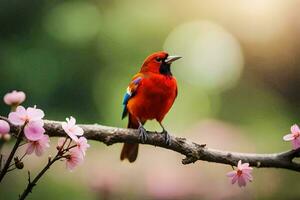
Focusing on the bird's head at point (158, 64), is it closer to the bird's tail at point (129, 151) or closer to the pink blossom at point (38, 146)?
the bird's tail at point (129, 151)

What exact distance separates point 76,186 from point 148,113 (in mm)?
916

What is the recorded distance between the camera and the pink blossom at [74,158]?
859 mm

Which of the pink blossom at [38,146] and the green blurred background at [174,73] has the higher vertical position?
the green blurred background at [174,73]

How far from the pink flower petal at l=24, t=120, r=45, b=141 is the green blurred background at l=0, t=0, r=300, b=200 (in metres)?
1.28

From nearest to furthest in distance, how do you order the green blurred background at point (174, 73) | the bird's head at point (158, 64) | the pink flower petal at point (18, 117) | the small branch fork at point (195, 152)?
1. the pink flower petal at point (18, 117)
2. the small branch fork at point (195, 152)
3. the bird's head at point (158, 64)
4. the green blurred background at point (174, 73)

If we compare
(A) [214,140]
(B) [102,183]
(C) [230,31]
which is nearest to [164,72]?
(B) [102,183]

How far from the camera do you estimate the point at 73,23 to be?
132 inches

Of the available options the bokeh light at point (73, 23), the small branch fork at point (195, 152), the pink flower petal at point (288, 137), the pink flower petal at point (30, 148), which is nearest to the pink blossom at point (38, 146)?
the pink flower petal at point (30, 148)

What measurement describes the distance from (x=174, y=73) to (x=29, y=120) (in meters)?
2.65

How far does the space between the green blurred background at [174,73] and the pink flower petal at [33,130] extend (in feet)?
4.19

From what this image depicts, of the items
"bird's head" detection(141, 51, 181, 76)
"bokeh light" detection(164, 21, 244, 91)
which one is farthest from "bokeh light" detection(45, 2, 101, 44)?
"bird's head" detection(141, 51, 181, 76)

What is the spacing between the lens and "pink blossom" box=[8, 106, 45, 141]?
0.79m

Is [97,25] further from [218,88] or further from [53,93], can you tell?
[218,88]

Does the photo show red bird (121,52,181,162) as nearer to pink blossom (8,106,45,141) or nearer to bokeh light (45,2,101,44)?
pink blossom (8,106,45,141)
